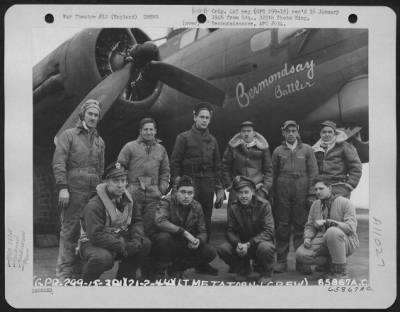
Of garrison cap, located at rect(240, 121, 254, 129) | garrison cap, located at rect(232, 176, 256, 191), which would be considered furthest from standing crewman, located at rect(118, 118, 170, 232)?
garrison cap, located at rect(240, 121, 254, 129)

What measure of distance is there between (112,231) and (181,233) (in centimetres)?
54

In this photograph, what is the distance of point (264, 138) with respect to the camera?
4445 mm

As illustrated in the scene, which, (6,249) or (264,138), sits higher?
(264,138)

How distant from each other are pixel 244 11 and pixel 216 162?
48.6 inches

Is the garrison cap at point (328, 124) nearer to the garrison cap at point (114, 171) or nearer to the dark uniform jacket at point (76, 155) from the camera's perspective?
the garrison cap at point (114, 171)

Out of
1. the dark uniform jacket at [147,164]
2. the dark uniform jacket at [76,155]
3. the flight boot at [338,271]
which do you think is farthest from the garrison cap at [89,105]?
the flight boot at [338,271]

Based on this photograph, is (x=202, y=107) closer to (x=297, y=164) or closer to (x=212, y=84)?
(x=212, y=84)

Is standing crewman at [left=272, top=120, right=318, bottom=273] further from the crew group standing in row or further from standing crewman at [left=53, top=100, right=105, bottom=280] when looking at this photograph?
standing crewman at [left=53, top=100, right=105, bottom=280]

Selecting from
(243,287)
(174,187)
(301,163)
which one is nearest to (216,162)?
(174,187)

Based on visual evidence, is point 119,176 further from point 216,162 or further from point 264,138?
point 264,138

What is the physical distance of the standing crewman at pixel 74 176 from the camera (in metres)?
4.32

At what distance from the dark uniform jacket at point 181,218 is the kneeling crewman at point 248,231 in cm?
22

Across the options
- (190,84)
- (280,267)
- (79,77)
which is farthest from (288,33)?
(280,267)

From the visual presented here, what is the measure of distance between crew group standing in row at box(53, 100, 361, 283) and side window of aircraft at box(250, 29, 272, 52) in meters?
0.73
